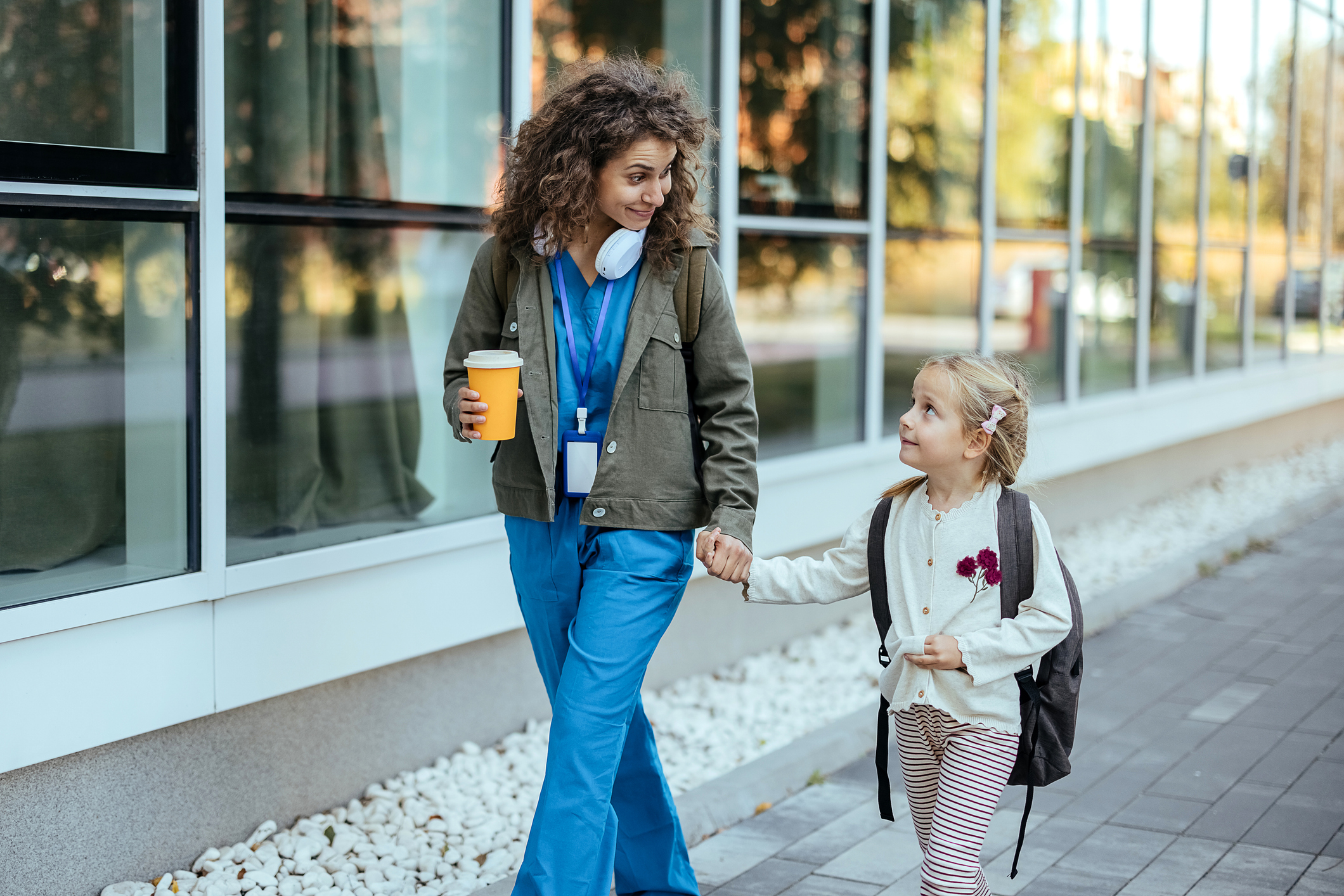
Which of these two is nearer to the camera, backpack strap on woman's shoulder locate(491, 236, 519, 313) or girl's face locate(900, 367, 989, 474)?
girl's face locate(900, 367, 989, 474)

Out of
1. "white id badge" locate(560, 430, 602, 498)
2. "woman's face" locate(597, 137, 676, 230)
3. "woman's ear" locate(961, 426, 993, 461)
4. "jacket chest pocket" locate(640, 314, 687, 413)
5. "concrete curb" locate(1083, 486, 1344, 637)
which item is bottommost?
"concrete curb" locate(1083, 486, 1344, 637)

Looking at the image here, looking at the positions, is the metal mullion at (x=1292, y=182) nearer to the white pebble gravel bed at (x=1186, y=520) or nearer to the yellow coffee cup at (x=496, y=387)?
the white pebble gravel bed at (x=1186, y=520)

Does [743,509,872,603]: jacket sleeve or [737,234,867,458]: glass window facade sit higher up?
[737,234,867,458]: glass window facade

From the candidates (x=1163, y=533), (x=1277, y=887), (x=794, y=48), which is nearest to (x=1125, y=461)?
(x=1163, y=533)

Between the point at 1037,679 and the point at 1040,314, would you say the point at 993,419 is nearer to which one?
the point at 1037,679

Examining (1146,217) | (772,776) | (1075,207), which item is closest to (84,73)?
(772,776)

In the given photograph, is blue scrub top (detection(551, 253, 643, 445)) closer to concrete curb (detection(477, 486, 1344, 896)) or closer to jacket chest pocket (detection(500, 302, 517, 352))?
jacket chest pocket (detection(500, 302, 517, 352))

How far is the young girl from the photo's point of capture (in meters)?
2.83

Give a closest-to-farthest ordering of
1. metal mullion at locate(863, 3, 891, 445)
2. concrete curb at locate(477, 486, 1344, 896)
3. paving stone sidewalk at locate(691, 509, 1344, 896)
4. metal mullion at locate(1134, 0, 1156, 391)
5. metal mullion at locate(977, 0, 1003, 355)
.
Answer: paving stone sidewalk at locate(691, 509, 1344, 896) < concrete curb at locate(477, 486, 1344, 896) < metal mullion at locate(863, 3, 891, 445) < metal mullion at locate(977, 0, 1003, 355) < metal mullion at locate(1134, 0, 1156, 391)

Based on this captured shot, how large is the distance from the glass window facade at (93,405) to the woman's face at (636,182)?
1.45 m

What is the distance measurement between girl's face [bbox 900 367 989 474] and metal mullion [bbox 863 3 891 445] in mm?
4175

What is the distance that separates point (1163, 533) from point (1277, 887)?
6065 millimetres

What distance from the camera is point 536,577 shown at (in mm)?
3098

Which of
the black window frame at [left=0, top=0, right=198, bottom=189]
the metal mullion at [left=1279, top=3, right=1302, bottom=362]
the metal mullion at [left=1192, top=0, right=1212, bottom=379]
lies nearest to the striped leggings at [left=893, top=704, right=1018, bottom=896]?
the black window frame at [left=0, top=0, right=198, bottom=189]
